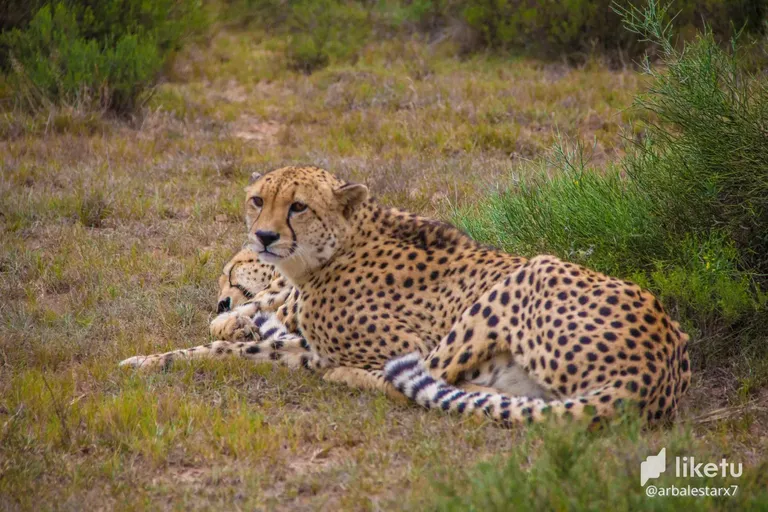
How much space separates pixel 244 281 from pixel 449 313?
151 cm

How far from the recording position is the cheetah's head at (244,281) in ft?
16.7

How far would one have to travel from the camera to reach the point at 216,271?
5.60 meters

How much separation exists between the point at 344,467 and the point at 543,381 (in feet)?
2.63

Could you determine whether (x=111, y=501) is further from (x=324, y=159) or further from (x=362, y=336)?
(x=324, y=159)

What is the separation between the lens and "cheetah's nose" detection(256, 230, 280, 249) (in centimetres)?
406

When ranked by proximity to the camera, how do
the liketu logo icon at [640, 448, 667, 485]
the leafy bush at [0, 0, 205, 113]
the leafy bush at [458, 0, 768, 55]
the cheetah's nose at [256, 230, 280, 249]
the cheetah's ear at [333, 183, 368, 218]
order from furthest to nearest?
the leafy bush at [458, 0, 768, 55]
the leafy bush at [0, 0, 205, 113]
the cheetah's ear at [333, 183, 368, 218]
the cheetah's nose at [256, 230, 280, 249]
the liketu logo icon at [640, 448, 667, 485]

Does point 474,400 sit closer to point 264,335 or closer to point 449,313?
point 449,313

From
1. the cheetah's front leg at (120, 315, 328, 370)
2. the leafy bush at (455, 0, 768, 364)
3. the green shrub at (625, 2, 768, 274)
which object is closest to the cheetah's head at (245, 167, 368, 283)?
the cheetah's front leg at (120, 315, 328, 370)

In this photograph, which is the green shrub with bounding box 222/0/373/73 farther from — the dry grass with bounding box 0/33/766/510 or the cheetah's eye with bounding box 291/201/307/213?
the cheetah's eye with bounding box 291/201/307/213

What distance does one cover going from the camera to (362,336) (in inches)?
161

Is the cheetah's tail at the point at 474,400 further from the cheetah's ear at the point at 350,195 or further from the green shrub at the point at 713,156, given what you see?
the green shrub at the point at 713,156

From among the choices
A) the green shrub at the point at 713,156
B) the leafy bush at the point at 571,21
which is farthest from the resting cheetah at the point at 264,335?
the leafy bush at the point at 571,21

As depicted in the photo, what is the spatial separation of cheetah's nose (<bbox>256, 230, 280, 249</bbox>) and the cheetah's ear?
14.3 inches

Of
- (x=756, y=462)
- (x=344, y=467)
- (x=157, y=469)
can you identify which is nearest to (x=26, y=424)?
(x=157, y=469)
